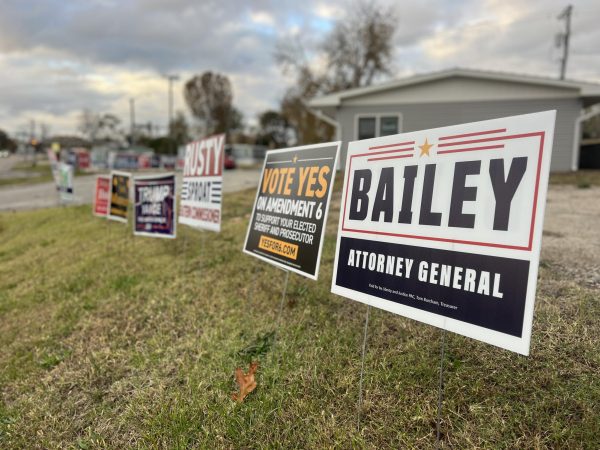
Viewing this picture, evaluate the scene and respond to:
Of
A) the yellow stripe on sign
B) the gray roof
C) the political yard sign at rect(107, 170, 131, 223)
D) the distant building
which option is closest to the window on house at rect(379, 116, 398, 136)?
the distant building

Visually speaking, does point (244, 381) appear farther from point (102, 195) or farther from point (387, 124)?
point (387, 124)

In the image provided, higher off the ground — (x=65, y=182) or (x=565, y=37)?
(x=565, y=37)

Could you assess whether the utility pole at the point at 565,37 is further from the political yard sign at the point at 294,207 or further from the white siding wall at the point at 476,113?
the political yard sign at the point at 294,207

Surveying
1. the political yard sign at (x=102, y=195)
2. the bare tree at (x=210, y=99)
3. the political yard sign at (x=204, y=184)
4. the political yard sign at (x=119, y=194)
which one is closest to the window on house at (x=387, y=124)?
the political yard sign at (x=102, y=195)

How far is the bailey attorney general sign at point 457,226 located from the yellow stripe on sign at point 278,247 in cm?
65

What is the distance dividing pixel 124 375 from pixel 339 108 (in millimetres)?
15467

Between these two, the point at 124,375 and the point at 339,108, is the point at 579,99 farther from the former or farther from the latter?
the point at 124,375

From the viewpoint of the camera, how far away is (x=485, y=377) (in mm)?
2387

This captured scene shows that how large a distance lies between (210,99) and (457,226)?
60.6 metres

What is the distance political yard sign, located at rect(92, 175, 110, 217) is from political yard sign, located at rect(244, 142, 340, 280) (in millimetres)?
6127

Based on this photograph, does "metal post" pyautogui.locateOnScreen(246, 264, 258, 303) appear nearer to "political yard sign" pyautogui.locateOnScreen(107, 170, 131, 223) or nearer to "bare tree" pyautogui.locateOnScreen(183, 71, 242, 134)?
"political yard sign" pyautogui.locateOnScreen(107, 170, 131, 223)

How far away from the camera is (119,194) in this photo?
7918 mm

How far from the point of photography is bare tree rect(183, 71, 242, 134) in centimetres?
5819

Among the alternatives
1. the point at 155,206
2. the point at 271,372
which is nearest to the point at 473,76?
the point at 155,206
